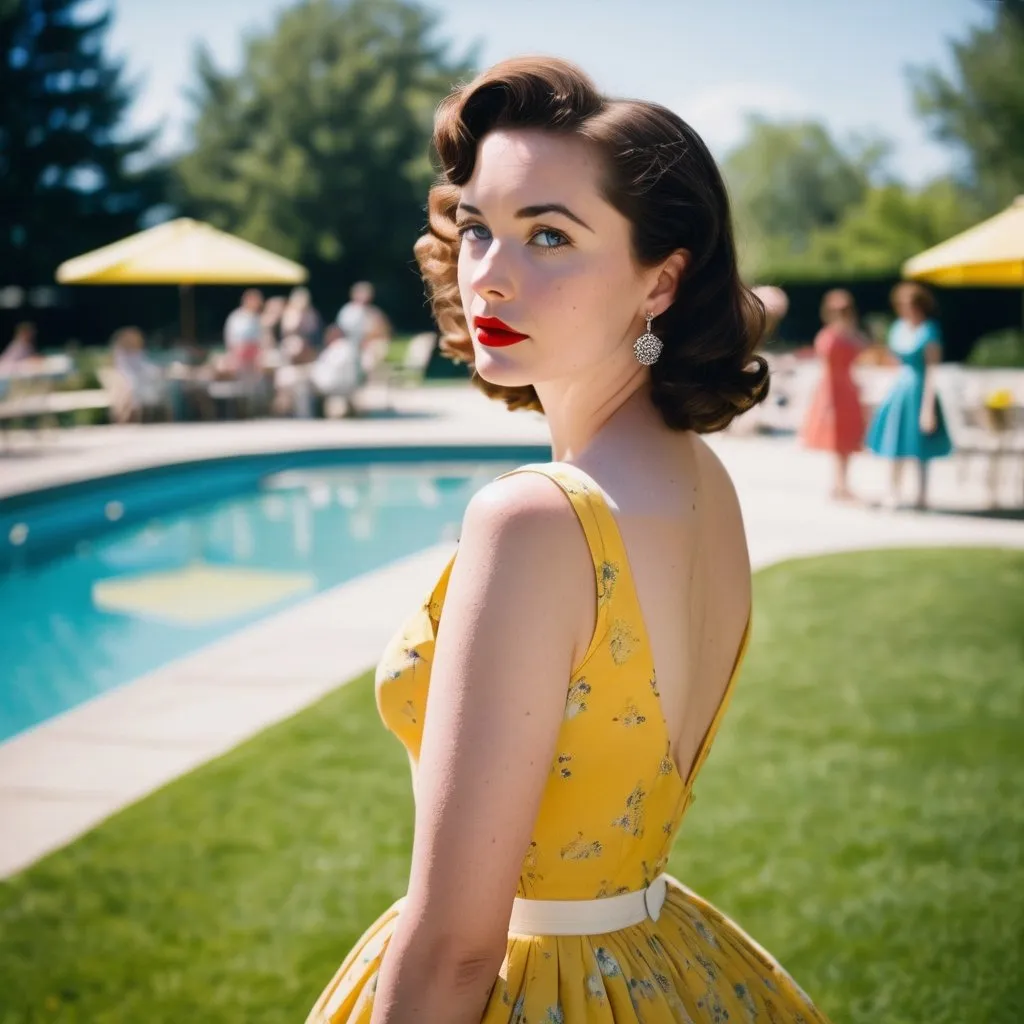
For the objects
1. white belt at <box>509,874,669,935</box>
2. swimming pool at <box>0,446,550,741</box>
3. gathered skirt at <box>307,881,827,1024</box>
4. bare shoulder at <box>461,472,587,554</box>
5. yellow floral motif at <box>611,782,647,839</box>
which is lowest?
Result: swimming pool at <box>0,446,550,741</box>

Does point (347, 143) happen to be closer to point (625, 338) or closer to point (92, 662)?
point (92, 662)

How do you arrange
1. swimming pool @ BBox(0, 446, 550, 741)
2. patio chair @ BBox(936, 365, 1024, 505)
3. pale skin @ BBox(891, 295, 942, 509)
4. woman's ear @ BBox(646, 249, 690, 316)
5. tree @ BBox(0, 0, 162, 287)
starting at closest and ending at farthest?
woman's ear @ BBox(646, 249, 690, 316) → swimming pool @ BBox(0, 446, 550, 741) → pale skin @ BBox(891, 295, 942, 509) → patio chair @ BBox(936, 365, 1024, 505) → tree @ BBox(0, 0, 162, 287)

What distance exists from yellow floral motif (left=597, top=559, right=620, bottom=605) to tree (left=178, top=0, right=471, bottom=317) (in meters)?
36.5

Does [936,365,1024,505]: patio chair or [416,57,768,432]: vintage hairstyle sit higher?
[416,57,768,432]: vintage hairstyle

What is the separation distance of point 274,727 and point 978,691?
352 centimetres

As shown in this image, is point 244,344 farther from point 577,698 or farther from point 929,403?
point 577,698

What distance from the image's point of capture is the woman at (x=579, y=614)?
1197 millimetres

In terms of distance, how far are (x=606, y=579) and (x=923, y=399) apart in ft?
33.8

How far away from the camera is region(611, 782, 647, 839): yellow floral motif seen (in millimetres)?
1371

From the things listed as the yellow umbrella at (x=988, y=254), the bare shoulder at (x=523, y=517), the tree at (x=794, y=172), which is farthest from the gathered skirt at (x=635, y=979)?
the tree at (x=794, y=172)

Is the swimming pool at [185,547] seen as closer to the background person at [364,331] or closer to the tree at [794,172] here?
the background person at [364,331]

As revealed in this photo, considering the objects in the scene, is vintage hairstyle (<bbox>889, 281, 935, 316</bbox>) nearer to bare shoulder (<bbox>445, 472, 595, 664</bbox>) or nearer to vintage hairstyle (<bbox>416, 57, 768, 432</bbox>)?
vintage hairstyle (<bbox>416, 57, 768, 432</bbox>)

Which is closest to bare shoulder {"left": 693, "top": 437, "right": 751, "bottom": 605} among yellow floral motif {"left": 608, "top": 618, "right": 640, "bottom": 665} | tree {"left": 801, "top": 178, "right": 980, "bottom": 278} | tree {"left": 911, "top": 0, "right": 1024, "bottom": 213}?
yellow floral motif {"left": 608, "top": 618, "right": 640, "bottom": 665}

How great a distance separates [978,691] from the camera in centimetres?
590
